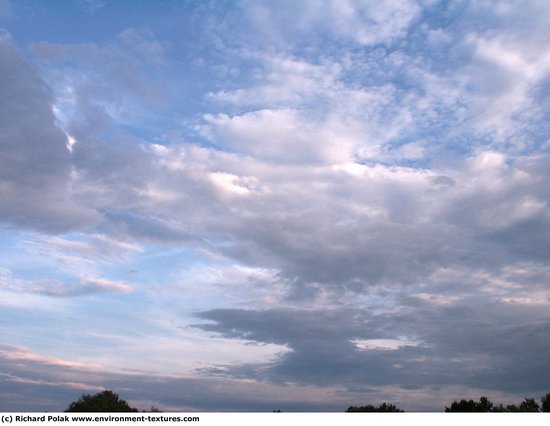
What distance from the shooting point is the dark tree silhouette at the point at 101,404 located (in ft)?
341

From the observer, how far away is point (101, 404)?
10456 centimetres

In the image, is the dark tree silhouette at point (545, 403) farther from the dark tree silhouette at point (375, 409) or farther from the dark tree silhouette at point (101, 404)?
the dark tree silhouette at point (101, 404)

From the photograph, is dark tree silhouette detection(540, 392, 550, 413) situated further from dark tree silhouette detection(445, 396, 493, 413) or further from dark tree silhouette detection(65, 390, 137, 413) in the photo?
dark tree silhouette detection(65, 390, 137, 413)

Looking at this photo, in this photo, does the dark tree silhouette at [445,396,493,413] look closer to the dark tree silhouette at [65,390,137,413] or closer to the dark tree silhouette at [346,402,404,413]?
the dark tree silhouette at [346,402,404,413]

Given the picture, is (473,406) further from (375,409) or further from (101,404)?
(101,404)

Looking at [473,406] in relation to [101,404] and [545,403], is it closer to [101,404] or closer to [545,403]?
[545,403]

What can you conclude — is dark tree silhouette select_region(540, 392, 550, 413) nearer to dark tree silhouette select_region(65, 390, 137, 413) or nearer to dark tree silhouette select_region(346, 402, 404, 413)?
dark tree silhouette select_region(346, 402, 404, 413)

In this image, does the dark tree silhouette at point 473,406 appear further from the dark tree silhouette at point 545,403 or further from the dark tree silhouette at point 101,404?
the dark tree silhouette at point 101,404

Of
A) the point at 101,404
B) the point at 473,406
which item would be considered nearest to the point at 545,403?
the point at 473,406

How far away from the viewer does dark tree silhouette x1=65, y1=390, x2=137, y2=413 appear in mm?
103875

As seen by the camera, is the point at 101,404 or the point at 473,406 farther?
the point at 473,406

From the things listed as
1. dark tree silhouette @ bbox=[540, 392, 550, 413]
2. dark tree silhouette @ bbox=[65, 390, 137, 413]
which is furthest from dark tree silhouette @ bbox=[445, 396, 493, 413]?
dark tree silhouette @ bbox=[65, 390, 137, 413]

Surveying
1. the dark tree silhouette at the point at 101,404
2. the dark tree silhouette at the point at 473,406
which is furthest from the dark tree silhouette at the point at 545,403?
the dark tree silhouette at the point at 101,404
